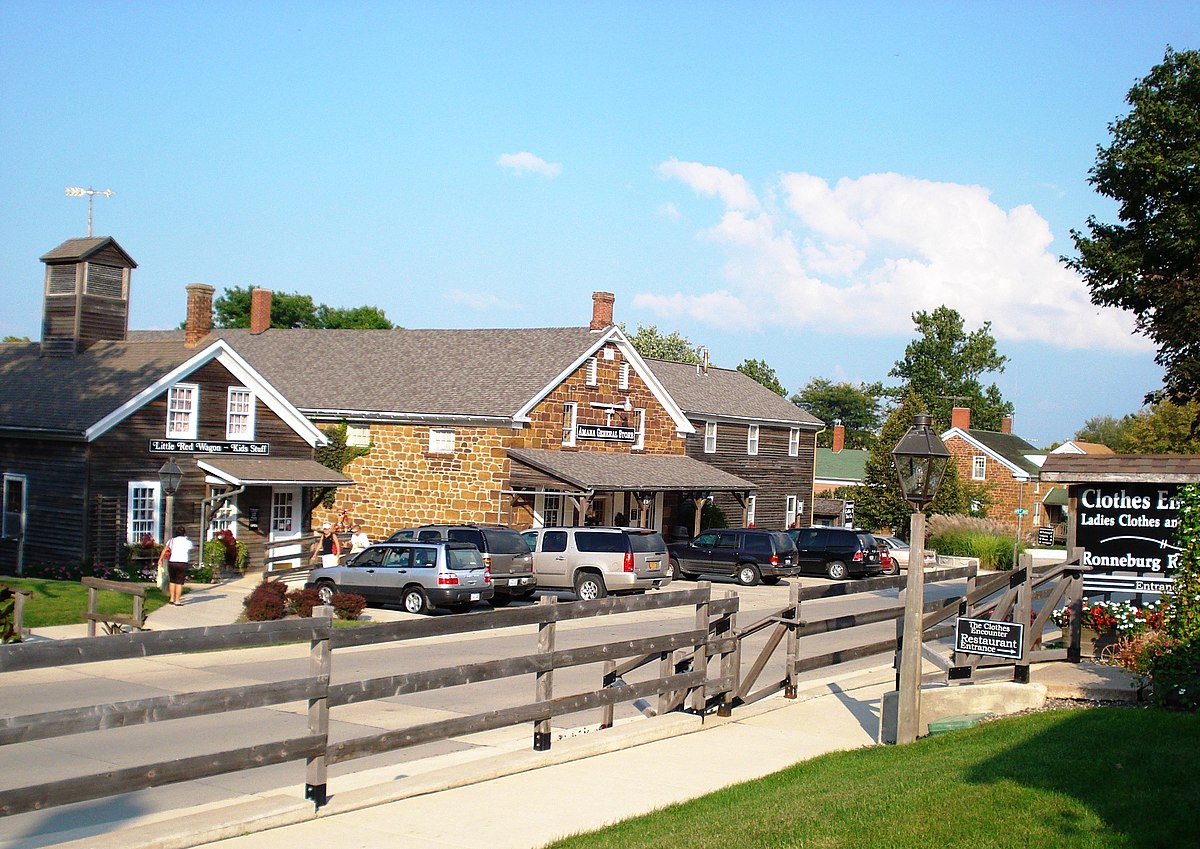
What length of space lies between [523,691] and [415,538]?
50.3 ft

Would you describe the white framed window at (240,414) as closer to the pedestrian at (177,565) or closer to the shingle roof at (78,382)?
the shingle roof at (78,382)

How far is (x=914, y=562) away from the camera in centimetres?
1025

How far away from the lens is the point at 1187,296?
25656 mm

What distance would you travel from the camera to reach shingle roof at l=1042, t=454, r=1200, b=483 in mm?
15445

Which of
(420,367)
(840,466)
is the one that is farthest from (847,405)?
(420,367)

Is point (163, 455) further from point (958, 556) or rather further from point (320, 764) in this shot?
point (958, 556)


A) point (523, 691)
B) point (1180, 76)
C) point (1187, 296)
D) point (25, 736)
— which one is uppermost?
point (1180, 76)

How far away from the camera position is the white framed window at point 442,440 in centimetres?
3966

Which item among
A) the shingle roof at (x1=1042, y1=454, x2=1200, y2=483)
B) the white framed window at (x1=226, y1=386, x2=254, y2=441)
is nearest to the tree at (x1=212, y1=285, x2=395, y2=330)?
the white framed window at (x1=226, y1=386, x2=254, y2=441)

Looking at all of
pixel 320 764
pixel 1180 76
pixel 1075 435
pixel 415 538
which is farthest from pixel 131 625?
pixel 1075 435

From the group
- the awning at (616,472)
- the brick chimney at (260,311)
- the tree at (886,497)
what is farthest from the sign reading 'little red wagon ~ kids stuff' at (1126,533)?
the brick chimney at (260,311)

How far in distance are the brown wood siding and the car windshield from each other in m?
10.1

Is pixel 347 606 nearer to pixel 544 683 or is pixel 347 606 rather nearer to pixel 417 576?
pixel 417 576

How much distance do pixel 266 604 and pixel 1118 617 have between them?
→ 15.0 m
